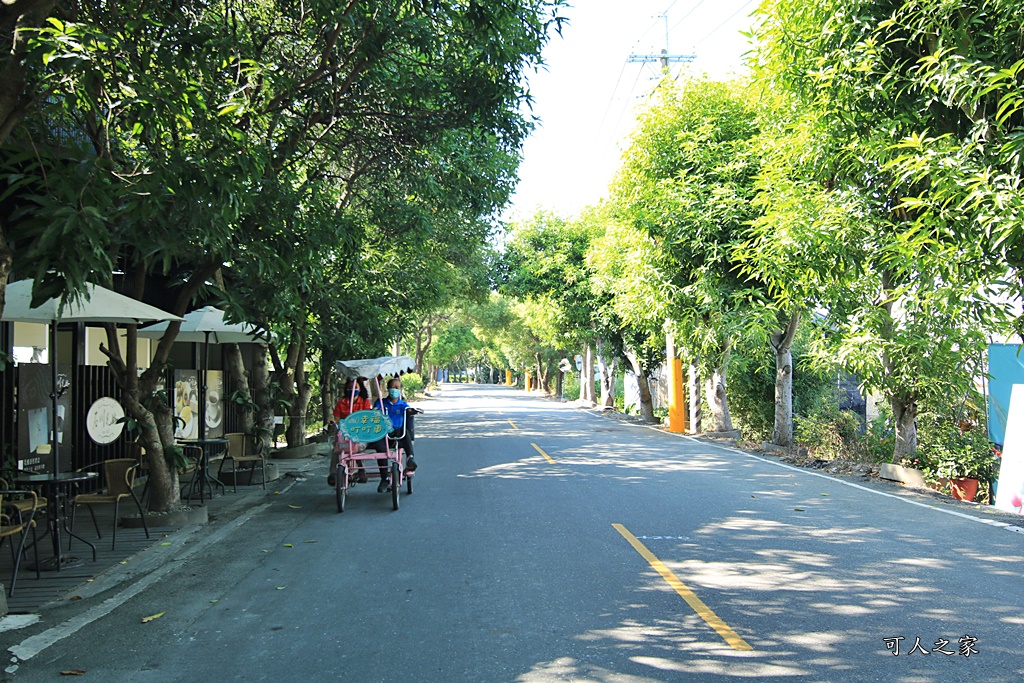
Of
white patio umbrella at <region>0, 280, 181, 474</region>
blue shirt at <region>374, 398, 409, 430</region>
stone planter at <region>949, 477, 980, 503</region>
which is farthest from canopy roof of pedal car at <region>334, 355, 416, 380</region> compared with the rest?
stone planter at <region>949, 477, 980, 503</region>

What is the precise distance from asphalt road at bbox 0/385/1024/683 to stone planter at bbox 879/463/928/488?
1753 millimetres

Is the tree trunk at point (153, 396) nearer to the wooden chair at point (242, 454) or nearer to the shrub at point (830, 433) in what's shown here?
the wooden chair at point (242, 454)

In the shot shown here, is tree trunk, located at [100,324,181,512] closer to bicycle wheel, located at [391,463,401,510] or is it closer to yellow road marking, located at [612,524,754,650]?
bicycle wheel, located at [391,463,401,510]

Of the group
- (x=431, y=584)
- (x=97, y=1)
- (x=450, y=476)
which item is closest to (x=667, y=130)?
(x=450, y=476)

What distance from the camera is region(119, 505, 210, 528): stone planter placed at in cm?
979

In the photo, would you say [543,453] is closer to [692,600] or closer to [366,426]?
[366,426]

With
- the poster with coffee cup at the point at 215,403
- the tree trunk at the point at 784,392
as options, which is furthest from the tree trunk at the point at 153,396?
the tree trunk at the point at 784,392

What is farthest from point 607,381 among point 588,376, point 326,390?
point 326,390

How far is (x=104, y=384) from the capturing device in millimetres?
15070

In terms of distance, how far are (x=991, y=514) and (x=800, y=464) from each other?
6144 mm

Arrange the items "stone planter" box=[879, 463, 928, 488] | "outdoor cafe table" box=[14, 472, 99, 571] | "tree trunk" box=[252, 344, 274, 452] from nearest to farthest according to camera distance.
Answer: "outdoor cafe table" box=[14, 472, 99, 571], "stone planter" box=[879, 463, 928, 488], "tree trunk" box=[252, 344, 274, 452]

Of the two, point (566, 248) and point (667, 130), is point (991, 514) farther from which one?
point (566, 248)

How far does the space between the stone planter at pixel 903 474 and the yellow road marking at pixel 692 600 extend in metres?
6.50

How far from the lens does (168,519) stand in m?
9.96
